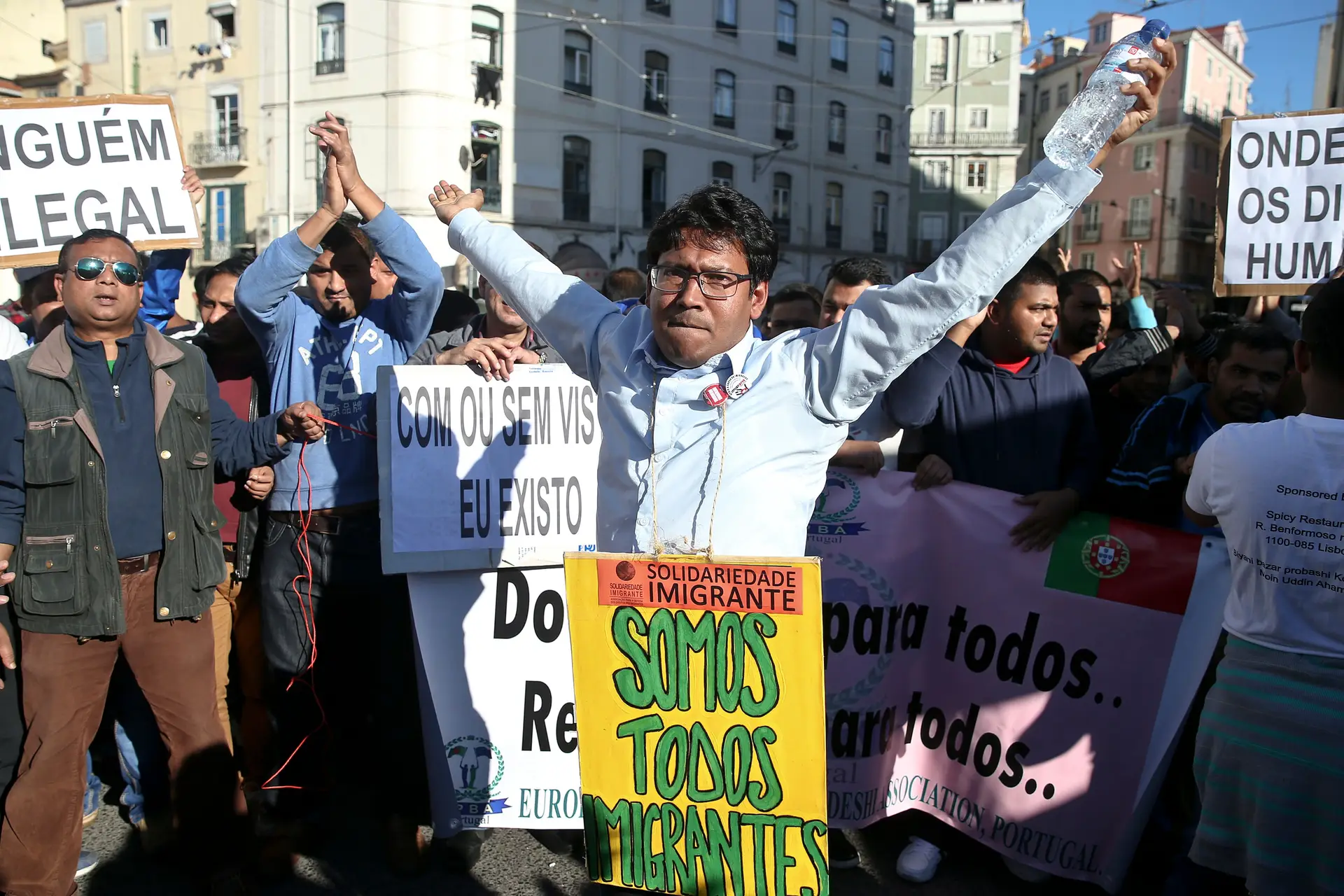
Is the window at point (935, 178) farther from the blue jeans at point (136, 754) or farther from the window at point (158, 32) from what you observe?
the blue jeans at point (136, 754)

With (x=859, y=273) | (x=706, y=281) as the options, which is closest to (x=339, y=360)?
(x=706, y=281)

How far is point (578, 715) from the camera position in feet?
7.83

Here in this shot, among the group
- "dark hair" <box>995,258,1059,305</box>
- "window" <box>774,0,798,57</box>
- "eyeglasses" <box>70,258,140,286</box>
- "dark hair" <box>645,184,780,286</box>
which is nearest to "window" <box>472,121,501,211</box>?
"window" <box>774,0,798,57</box>

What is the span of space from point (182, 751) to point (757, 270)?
248 cm

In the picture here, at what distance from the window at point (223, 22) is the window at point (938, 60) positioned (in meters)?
32.6

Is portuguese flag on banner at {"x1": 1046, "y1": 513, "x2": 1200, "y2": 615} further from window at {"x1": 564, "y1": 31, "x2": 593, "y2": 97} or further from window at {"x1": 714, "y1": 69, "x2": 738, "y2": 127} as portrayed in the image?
window at {"x1": 714, "y1": 69, "x2": 738, "y2": 127}

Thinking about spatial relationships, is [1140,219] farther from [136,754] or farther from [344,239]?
[136,754]

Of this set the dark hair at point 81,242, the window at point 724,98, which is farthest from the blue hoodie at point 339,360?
the window at point 724,98

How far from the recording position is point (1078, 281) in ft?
16.7

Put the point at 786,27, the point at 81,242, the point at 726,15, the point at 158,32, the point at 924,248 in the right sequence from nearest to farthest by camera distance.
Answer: the point at 81,242, the point at 158,32, the point at 726,15, the point at 786,27, the point at 924,248

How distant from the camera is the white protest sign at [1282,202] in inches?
182

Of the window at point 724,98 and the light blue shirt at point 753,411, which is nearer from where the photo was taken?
the light blue shirt at point 753,411

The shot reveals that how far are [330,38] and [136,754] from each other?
25745mm

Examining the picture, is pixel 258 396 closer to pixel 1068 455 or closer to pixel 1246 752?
pixel 1068 455
